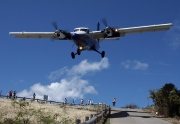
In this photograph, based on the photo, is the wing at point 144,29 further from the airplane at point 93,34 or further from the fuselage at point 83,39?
the fuselage at point 83,39

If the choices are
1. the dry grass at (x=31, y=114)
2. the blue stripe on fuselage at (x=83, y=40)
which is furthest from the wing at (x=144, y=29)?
the dry grass at (x=31, y=114)

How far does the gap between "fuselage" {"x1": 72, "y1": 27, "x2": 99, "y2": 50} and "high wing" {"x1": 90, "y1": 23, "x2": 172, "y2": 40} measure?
192cm

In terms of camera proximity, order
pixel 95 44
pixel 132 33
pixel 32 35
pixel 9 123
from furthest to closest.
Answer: pixel 32 35 → pixel 132 33 → pixel 95 44 → pixel 9 123

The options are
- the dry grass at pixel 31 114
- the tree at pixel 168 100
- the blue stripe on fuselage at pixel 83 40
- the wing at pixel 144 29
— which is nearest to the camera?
the dry grass at pixel 31 114

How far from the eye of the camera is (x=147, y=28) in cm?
4288

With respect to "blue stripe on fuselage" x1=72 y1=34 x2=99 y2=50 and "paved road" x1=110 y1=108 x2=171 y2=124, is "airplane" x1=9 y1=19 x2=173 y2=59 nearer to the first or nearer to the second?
"blue stripe on fuselage" x1=72 y1=34 x2=99 y2=50

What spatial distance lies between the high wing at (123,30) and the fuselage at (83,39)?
1.92m

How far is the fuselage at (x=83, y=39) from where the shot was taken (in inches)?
1450

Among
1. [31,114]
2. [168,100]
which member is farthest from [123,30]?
[31,114]

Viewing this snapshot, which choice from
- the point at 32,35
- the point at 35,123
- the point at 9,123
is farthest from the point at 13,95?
the point at 9,123

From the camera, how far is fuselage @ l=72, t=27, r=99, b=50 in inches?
1450

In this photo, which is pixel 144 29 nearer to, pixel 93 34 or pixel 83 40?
pixel 93 34

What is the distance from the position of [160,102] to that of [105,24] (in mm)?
11171

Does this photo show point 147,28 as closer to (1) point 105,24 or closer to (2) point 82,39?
(1) point 105,24
